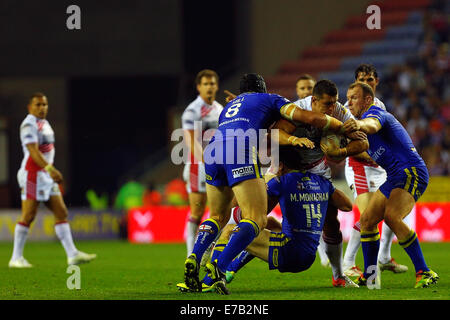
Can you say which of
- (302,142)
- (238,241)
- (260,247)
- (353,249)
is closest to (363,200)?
(353,249)

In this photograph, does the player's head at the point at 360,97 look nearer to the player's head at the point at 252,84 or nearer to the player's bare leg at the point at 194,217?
the player's head at the point at 252,84

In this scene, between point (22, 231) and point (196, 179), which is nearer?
point (196, 179)

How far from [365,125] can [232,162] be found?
3.79 feet

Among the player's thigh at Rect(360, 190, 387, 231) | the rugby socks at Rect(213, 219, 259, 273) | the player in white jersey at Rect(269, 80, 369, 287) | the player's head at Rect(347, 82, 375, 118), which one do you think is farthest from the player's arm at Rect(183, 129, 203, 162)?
the rugby socks at Rect(213, 219, 259, 273)

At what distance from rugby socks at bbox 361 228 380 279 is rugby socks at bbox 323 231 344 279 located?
240 millimetres

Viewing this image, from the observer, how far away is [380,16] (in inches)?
1048

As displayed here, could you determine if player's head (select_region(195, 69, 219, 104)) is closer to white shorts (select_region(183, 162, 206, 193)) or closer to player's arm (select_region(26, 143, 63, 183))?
white shorts (select_region(183, 162, 206, 193))

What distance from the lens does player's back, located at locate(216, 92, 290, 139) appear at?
772 centimetres

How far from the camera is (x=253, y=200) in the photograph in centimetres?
761

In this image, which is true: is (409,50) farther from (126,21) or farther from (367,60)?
(126,21)

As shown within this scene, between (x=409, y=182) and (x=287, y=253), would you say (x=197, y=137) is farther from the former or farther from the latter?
(x=409, y=182)
